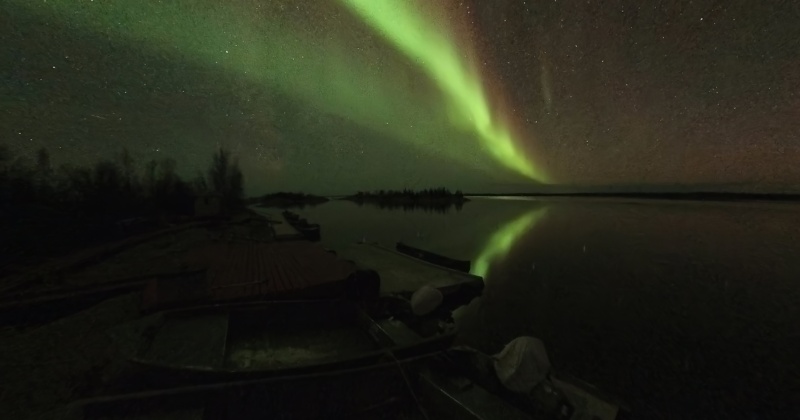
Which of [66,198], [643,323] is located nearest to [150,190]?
[66,198]

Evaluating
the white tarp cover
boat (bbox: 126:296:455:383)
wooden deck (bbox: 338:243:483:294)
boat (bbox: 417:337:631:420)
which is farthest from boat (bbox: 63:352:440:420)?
wooden deck (bbox: 338:243:483:294)

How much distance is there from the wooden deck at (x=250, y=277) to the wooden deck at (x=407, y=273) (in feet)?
6.94

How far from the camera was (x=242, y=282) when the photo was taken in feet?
37.0

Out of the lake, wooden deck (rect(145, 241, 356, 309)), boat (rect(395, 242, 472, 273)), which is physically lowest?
the lake

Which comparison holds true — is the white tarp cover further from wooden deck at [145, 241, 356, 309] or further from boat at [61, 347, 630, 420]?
wooden deck at [145, 241, 356, 309]

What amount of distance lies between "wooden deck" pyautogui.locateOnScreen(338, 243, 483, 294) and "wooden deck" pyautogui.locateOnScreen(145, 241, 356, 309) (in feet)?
6.94

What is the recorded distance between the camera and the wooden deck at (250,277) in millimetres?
10180

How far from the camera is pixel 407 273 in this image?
738 inches

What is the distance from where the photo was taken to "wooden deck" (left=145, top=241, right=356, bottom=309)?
10.2 meters

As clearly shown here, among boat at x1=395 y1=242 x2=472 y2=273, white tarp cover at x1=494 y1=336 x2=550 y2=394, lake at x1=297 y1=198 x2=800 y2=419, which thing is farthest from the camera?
boat at x1=395 y1=242 x2=472 y2=273

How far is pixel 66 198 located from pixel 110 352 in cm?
4863

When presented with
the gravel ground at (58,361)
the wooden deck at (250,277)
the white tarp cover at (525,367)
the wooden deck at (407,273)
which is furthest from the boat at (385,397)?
the wooden deck at (407,273)

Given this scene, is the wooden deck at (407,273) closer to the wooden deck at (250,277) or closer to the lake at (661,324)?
the lake at (661,324)

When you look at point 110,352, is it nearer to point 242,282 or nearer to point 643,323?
point 242,282
